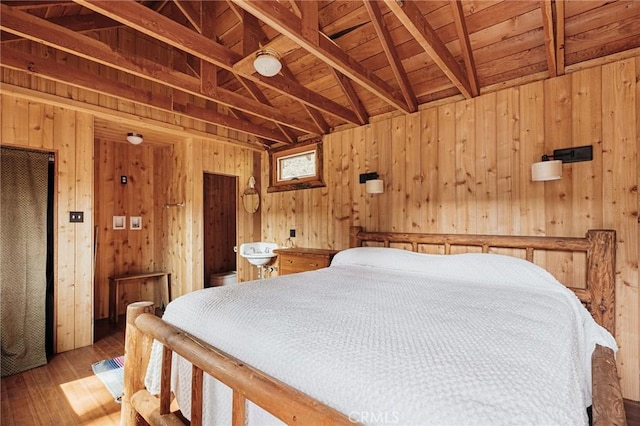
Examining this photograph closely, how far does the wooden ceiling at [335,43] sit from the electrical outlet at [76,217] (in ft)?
4.35

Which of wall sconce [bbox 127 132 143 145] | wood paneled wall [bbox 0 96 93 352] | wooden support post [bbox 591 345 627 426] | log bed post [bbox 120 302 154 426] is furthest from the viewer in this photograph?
wall sconce [bbox 127 132 143 145]

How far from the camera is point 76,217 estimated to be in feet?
9.95

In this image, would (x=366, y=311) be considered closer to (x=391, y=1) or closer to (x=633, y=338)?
(x=391, y=1)

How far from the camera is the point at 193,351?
108 centimetres

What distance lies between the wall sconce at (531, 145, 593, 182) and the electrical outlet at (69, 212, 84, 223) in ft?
14.1

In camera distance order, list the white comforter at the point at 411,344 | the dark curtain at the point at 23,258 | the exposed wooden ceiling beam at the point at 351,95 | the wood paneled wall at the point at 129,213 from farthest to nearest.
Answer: the wood paneled wall at the point at 129,213, the exposed wooden ceiling beam at the point at 351,95, the dark curtain at the point at 23,258, the white comforter at the point at 411,344

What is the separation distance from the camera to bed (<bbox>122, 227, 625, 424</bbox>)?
745 mm

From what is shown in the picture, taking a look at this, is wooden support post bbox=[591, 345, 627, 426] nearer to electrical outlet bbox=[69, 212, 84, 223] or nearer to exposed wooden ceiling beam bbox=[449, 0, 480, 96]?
exposed wooden ceiling beam bbox=[449, 0, 480, 96]

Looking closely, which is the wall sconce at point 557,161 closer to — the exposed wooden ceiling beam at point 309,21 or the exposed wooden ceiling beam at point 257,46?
the exposed wooden ceiling beam at point 309,21

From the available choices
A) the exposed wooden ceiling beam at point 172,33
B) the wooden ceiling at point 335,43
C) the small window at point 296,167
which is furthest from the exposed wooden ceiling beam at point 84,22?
the small window at point 296,167

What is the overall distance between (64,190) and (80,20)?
173 cm

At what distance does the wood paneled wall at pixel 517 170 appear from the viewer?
2.12 m

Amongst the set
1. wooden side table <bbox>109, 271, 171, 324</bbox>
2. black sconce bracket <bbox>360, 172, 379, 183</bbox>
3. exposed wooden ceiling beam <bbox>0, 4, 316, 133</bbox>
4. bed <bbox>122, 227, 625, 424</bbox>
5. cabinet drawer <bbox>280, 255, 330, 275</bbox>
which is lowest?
wooden side table <bbox>109, 271, 171, 324</bbox>

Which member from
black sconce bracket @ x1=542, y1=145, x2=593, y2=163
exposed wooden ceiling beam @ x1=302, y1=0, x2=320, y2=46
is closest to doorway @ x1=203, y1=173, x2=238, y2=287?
exposed wooden ceiling beam @ x1=302, y1=0, x2=320, y2=46
